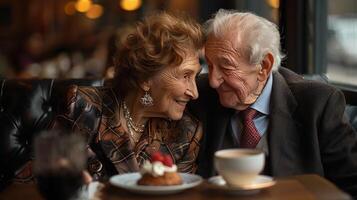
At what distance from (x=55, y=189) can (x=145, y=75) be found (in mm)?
867

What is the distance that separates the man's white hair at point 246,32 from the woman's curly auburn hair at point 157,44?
0.25ft

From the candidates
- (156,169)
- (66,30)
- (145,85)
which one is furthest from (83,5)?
(156,169)

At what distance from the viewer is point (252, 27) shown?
2.36m

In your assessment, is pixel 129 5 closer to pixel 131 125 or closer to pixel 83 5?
pixel 83 5

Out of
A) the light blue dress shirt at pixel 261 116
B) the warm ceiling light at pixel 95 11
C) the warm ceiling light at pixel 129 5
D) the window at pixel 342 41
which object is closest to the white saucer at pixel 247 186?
the light blue dress shirt at pixel 261 116

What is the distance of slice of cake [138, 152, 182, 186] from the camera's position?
1.73 metres

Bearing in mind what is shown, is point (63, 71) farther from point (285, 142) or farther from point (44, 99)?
point (285, 142)

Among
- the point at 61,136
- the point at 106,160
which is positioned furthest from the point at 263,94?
the point at 61,136

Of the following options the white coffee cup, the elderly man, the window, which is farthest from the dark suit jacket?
the window

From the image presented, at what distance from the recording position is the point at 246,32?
92.8 inches

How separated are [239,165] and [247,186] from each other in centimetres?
10

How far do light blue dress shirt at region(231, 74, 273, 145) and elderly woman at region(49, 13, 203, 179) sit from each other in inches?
5.7

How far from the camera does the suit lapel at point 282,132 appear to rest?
230 cm

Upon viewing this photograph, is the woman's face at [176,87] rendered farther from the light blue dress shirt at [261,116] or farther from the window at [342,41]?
the window at [342,41]
